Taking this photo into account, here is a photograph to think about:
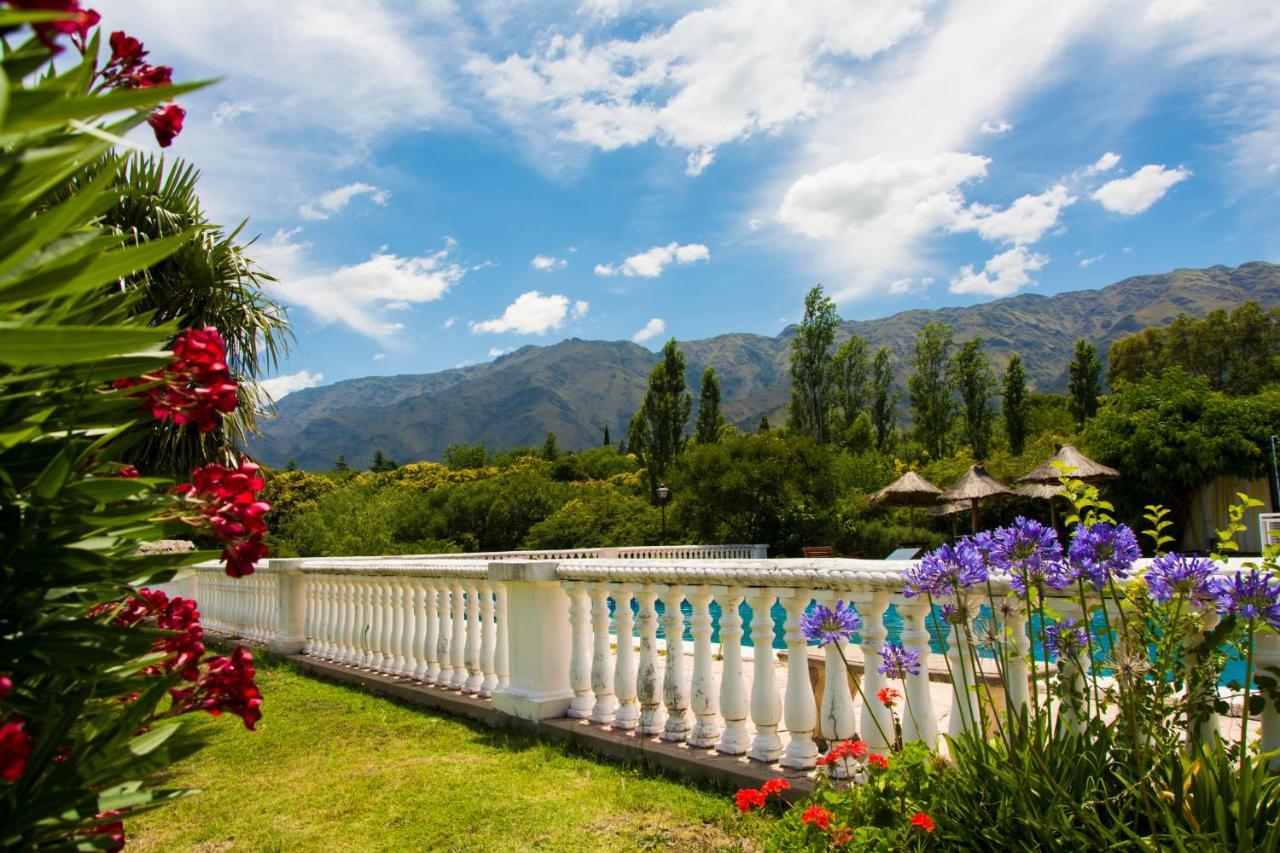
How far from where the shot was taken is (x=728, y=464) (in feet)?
67.7

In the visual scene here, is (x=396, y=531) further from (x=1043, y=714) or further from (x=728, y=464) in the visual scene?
(x=1043, y=714)

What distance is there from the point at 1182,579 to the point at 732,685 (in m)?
2.31

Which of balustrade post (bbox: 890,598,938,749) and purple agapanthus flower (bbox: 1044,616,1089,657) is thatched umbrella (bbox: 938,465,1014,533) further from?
purple agapanthus flower (bbox: 1044,616,1089,657)

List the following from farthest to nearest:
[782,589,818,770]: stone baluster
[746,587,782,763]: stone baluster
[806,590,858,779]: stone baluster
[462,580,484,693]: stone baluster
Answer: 1. [462,580,484,693]: stone baluster
2. [746,587,782,763]: stone baluster
3. [782,589,818,770]: stone baluster
4. [806,590,858,779]: stone baluster

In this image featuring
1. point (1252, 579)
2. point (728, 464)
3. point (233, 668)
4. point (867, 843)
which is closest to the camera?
point (233, 668)

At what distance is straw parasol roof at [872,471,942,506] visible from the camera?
18672 millimetres

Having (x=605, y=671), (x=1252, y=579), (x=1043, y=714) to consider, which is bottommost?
(x=605, y=671)

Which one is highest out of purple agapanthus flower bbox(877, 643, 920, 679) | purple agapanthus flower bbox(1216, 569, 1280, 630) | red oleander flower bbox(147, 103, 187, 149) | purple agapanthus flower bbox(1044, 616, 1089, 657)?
red oleander flower bbox(147, 103, 187, 149)

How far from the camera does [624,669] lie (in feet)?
15.1

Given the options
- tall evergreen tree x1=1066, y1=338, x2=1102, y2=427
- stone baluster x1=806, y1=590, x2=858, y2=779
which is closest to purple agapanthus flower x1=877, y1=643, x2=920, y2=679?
stone baluster x1=806, y1=590, x2=858, y2=779

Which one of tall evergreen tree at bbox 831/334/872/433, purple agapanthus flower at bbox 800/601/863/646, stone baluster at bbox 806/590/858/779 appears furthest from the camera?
tall evergreen tree at bbox 831/334/872/433

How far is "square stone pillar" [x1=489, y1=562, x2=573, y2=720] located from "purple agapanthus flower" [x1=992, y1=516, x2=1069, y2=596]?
3165mm

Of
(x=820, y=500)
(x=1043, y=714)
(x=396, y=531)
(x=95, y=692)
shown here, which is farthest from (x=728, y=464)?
(x=95, y=692)

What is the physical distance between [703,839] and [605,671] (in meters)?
1.65
